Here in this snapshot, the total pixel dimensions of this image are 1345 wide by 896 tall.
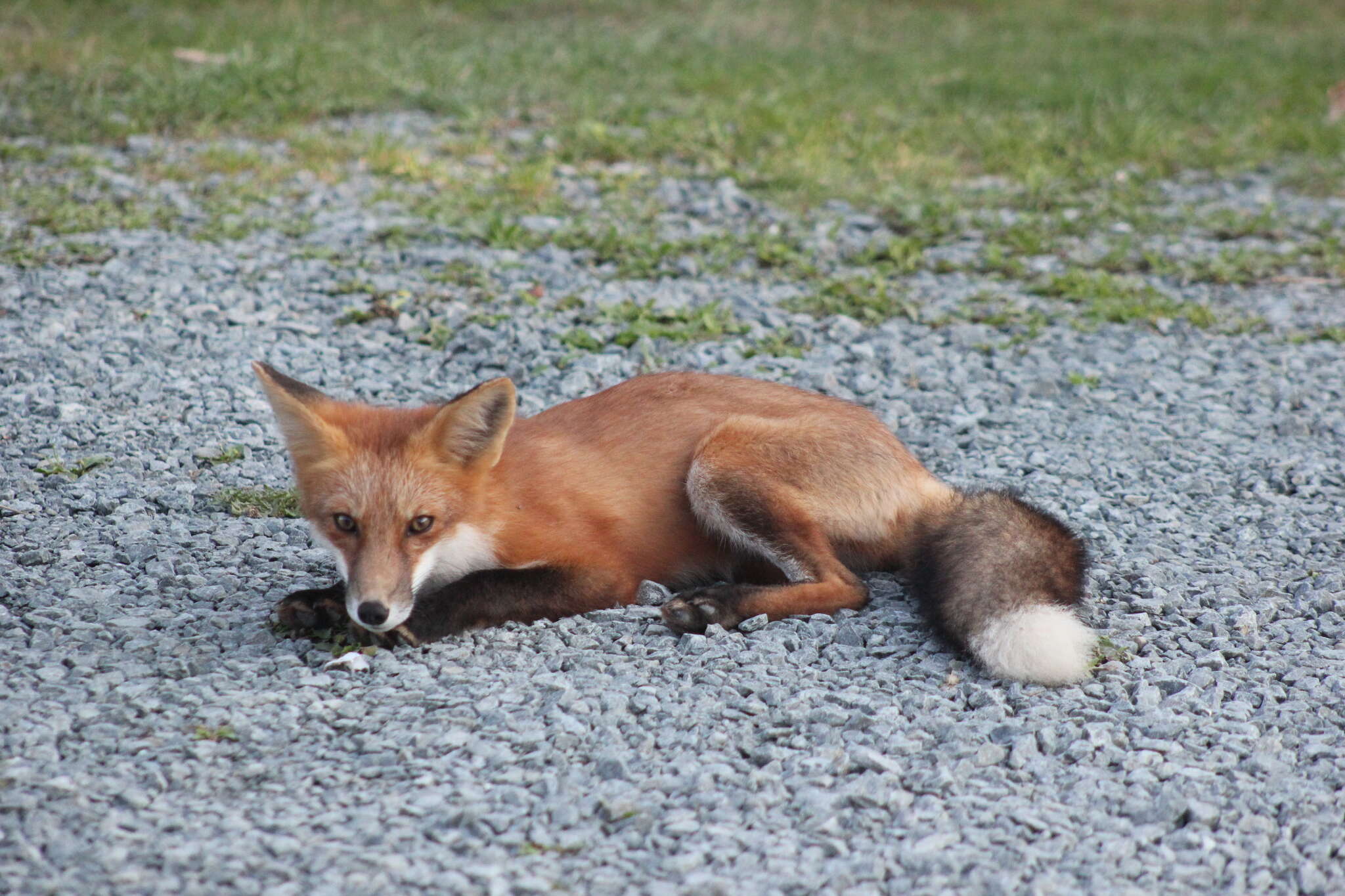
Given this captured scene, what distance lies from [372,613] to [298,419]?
0.65 metres

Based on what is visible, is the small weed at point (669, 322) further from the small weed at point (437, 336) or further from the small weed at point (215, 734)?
the small weed at point (215, 734)

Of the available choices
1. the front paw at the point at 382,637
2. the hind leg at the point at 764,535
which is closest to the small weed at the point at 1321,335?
the hind leg at the point at 764,535

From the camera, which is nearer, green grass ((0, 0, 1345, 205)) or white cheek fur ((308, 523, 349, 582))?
white cheek fur ((308, 523, 349, 582))

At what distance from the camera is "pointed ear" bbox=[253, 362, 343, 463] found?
3.49 m

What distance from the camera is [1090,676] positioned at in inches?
140

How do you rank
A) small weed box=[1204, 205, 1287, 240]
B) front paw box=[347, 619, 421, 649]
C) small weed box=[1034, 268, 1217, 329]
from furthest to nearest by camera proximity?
small weed box=[1204, 205, 1287, 240], small weed box=[1034, 268, 1217, 329], front paw box=[347, 619, 421, 649]

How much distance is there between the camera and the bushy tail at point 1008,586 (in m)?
3.43

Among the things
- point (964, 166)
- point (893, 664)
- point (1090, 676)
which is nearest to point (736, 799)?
point (893, 664)

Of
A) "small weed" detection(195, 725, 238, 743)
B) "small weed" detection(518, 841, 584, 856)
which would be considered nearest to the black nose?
"small weed" detection(195, 725, 238, 743)

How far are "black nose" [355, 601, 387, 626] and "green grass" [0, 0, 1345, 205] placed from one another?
5.15 metres

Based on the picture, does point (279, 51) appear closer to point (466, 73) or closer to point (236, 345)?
point (466, 73)

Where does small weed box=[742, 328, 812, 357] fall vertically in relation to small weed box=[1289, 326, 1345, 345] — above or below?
above

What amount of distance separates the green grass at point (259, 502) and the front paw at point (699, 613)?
1570mm

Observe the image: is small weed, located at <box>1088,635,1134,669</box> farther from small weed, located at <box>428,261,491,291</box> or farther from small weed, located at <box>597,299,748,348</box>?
small weed, located at <box>428,261,491,291</box>
